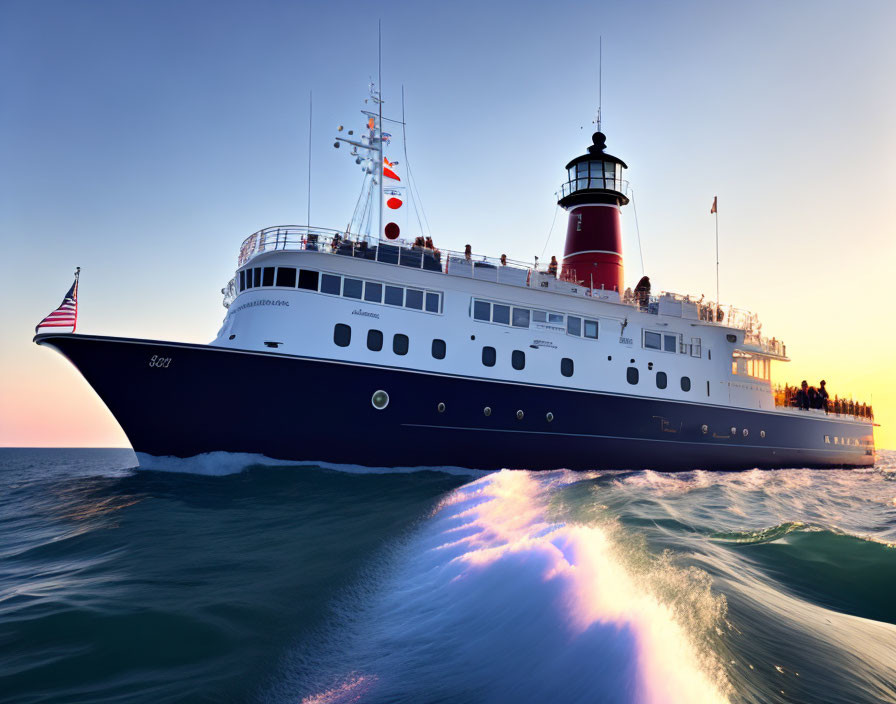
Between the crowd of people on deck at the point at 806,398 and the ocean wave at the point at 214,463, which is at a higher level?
the crowd of people on deck at the point at 806,398

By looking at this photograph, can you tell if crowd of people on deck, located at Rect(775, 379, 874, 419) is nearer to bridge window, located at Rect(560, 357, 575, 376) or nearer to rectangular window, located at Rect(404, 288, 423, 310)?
bridge window, located at Rect(560, 357, 575, 376)

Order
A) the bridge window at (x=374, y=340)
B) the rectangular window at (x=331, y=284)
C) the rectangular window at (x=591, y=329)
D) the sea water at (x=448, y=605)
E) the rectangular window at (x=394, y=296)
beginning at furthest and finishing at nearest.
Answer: the rectangular window at (x=591, y=329) < the rectangular window at (x=394, y=296) < the bridge window at (x=374, y=340) < the rectangular window at (x=331, y=284) < the sea water at (x=448, y=605)

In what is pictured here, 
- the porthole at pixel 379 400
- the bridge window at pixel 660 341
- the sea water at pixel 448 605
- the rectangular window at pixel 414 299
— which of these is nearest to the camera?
the sea water at pixel 448 605

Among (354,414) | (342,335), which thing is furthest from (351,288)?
(354,414)

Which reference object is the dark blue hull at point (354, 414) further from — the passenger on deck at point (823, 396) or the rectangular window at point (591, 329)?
the passenger on deck at point (823, 396)

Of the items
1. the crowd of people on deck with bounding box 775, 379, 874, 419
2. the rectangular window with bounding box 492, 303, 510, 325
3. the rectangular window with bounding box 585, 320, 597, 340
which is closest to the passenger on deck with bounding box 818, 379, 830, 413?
the crowd of people on deck with bounding box 775, 379, 874, 419

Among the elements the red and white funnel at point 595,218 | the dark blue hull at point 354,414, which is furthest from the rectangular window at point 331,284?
the red and white funnel at point 595,218

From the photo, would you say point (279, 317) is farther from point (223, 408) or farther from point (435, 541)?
point (435, 541)

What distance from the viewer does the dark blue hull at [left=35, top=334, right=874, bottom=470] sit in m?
12.1

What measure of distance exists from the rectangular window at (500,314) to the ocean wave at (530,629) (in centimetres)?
1087

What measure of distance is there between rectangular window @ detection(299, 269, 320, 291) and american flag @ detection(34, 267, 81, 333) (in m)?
5.53

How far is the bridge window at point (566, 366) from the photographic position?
16.9 meters

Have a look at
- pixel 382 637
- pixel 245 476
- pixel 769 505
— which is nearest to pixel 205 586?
pixel 382 637

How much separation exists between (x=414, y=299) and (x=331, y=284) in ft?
8.65
